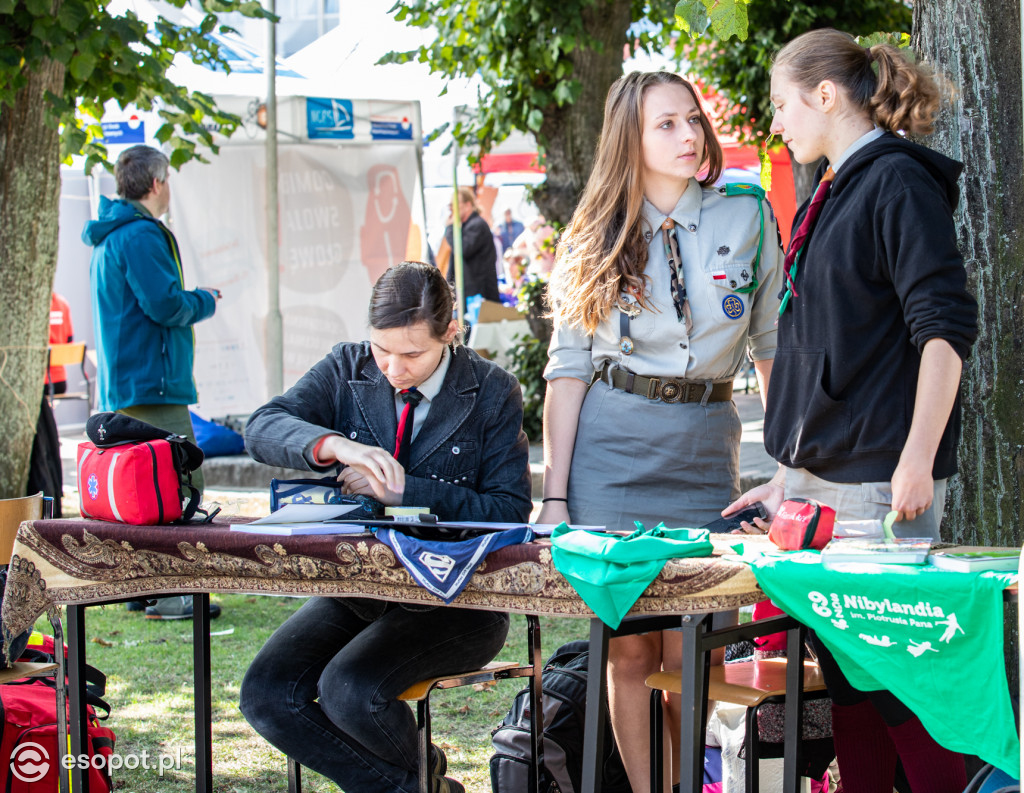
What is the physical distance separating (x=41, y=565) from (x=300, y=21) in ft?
55.5

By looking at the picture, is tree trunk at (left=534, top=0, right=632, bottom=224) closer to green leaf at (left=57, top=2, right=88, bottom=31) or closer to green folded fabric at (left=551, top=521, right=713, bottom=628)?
green leaf at (left=57, top=2, right=88, bottom=31)

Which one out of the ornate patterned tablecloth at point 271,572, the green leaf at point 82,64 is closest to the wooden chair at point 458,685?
the ornate patterned tablecloth at point 271,572

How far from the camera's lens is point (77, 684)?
8.50ft

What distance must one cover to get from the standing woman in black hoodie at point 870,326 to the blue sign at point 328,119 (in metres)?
6.42

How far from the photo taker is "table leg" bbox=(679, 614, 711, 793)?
1974 mm

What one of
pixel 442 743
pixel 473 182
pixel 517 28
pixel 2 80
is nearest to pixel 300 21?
pixel 473 182

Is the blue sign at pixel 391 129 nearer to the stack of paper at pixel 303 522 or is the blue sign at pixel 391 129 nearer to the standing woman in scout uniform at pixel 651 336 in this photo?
the standing woman in scout uniform at pixel 651 336

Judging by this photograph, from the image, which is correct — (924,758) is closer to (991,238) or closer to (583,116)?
(991,238)

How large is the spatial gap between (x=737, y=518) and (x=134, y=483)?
4.44 feet

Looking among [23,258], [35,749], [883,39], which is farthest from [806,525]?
[23,258]

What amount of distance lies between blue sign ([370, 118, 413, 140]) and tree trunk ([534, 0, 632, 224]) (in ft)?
4.89

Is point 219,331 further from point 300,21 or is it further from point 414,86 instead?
point 300,21

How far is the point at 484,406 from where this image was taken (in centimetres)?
279

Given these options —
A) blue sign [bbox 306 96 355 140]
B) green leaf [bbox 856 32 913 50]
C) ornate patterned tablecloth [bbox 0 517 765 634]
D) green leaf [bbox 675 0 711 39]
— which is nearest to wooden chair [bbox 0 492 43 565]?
ornate patterned tablecloth [bbox 0 517 765 634]
